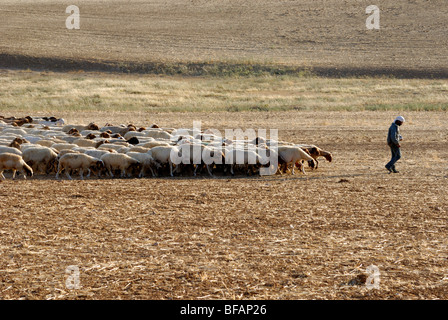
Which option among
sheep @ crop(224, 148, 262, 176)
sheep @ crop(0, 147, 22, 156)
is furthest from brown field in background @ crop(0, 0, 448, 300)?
sheep @ crop(0, 147, 22, 156)

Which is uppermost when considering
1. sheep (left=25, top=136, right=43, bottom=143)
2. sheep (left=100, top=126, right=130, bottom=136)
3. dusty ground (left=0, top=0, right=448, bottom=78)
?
dusty ground (left=0, top=0, right=448, bottom=78)

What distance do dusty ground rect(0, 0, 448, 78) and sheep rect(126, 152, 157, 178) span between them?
44.8 m

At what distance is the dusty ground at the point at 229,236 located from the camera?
740cm

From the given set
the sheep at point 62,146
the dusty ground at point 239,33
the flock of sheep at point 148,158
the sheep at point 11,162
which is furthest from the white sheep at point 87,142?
the dusty ground at point 239,33

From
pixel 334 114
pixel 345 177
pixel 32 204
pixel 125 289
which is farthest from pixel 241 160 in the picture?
pixel 334 114

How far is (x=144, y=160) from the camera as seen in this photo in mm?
15312

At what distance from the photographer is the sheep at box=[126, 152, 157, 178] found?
15.3 meters

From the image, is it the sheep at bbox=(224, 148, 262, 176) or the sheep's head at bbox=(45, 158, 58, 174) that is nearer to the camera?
the sheep at bbox=(224, 148, 262, 176)

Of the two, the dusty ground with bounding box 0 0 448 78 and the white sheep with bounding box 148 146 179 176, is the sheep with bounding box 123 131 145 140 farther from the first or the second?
the dusty ground with bounding box 0 0 448 78

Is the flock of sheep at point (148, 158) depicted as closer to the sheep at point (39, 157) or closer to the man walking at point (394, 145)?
the sheep at point (39, 157)

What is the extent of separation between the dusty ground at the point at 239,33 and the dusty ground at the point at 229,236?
4641 centimetres

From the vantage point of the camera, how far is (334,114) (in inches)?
1248

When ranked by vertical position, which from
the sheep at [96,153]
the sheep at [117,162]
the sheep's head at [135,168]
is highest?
the sheep at [96,153]

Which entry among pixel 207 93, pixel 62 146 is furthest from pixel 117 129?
pixel 207 93
